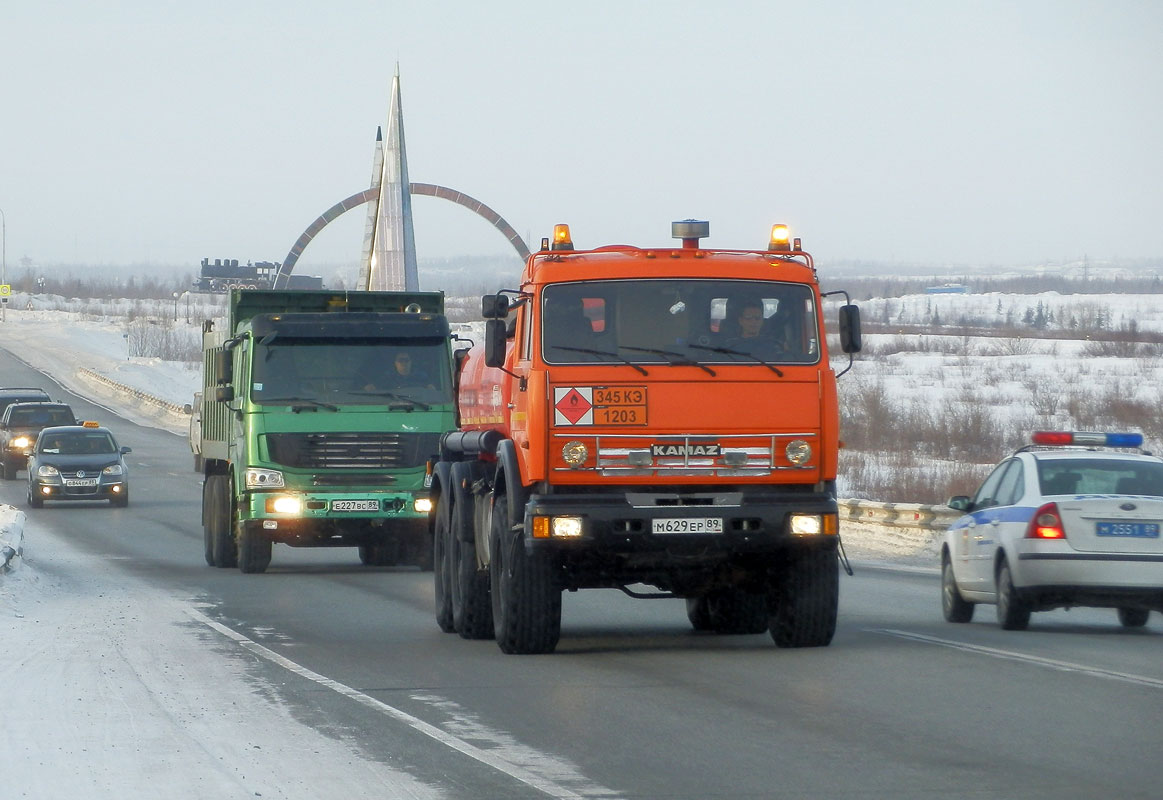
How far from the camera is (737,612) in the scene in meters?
13.7

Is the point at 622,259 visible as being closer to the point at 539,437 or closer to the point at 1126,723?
the point at 539,437

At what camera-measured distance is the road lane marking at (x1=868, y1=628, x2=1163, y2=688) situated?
10.4m

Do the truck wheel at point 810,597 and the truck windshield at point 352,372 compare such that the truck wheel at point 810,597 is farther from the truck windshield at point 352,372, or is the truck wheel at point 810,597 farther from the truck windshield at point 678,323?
the truck windshield at point 352,372

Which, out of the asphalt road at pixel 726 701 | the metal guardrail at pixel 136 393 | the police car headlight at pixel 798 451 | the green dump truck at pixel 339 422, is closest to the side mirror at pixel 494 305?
the police car headlight at pixel 798 451

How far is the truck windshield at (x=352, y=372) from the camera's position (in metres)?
20.0

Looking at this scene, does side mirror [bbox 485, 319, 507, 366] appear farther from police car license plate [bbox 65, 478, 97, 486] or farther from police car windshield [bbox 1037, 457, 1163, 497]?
police car license plate [bbox 65, 478, 97, 486]

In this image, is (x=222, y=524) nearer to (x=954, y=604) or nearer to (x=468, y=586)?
(x=468, y=586)

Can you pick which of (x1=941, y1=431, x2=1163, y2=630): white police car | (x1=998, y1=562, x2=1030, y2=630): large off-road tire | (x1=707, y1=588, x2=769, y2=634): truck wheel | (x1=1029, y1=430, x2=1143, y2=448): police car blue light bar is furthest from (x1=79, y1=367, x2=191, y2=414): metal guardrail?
(x1=998, y1=562, x2=1030, y2=630): large off-road tire

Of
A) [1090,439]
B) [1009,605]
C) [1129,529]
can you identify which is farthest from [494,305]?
[1090,439]

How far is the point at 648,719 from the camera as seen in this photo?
9.08 meters

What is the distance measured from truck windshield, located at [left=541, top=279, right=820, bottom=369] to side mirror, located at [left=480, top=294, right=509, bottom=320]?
351 mm

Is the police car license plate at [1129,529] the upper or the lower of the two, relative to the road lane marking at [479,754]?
upper

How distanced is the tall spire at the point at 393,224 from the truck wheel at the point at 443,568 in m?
65.7

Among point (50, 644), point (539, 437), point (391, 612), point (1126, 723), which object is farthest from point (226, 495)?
point (1126, 723)
